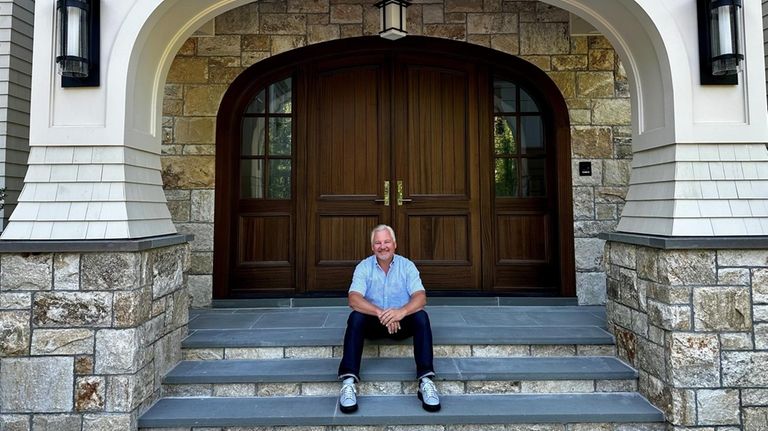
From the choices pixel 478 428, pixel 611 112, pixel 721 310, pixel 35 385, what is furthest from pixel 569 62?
pixel 35 385

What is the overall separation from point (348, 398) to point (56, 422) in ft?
4.69

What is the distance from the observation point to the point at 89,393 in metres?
2.23

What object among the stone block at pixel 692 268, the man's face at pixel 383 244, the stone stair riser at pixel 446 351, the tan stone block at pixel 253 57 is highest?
the tan stone block at pixel 253 57

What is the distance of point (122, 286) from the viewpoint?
2.25m

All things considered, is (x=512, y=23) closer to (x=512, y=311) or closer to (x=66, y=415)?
(x=512, y=311)

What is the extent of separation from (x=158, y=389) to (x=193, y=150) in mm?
2052

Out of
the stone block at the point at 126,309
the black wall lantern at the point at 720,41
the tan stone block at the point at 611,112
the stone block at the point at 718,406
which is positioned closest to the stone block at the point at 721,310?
the stone block at the point at 718,406

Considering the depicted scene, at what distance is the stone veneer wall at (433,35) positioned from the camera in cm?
380

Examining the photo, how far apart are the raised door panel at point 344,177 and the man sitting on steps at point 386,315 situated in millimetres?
1281

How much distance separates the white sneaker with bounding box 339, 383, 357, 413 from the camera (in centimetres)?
229

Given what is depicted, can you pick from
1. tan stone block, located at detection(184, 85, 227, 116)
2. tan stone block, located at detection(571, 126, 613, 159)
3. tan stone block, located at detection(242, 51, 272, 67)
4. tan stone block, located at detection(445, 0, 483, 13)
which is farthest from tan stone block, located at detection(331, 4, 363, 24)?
tan stone block, located at detection(571, 126, 613, 159)

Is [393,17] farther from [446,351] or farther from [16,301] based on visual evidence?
[16,301]

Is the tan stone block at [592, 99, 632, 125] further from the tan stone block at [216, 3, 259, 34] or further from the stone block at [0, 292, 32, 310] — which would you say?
the stone block at [0, 292, 32, 310]

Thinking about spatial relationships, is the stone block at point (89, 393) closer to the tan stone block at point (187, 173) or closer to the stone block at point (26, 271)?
the stone block at point (26, 271)
